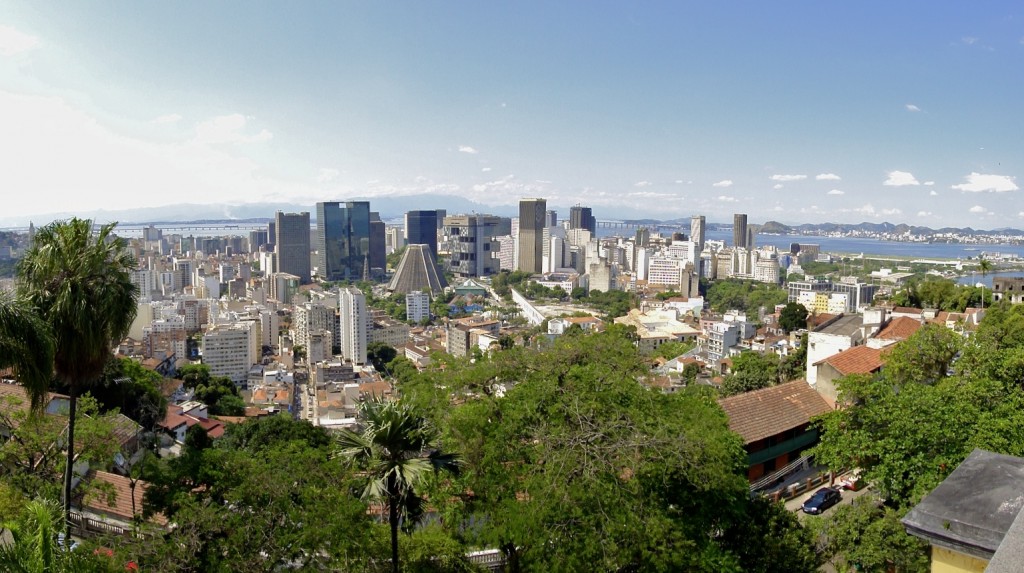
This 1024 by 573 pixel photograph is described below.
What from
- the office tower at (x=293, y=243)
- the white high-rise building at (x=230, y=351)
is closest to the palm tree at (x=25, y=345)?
the white high-rise building at (x=230, y=351)

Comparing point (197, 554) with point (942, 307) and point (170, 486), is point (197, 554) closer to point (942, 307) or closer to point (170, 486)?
point (170, 486)

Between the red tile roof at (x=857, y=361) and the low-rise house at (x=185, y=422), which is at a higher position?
the red tile roof at (x=857, y=361)

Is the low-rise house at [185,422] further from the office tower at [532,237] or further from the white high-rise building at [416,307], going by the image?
the office tower at [532,237]

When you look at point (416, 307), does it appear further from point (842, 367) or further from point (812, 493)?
point (812, 493)

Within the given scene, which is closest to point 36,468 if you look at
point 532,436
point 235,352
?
point 532,436

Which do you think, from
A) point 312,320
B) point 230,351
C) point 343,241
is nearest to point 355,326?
point 312,320

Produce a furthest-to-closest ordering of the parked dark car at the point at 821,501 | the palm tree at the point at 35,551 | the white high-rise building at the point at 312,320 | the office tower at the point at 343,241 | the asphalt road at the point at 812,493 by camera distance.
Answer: the office tower at the point at 343,241 → the white high-rise building at the point at 312,320 → the asphalt road at the point at 812,493 → the parked dark car at the point at 821,501 → the palm tree at the point at 35,551
